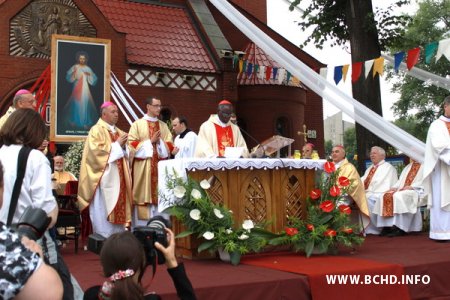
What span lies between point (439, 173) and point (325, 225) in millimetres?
2478

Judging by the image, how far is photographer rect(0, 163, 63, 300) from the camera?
1983 millimetres

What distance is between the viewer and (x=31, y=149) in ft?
12.4

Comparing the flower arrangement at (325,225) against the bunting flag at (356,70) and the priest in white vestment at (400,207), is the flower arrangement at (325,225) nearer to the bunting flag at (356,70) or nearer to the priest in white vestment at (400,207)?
the priest in white vestment at (400,207)

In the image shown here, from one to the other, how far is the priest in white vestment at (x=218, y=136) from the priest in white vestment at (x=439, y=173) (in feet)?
8.64

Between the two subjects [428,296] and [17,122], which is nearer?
[17,122]

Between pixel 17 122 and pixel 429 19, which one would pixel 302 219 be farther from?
pixel 429 19

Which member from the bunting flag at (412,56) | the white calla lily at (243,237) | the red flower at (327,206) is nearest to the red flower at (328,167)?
the red flower at (327,206)

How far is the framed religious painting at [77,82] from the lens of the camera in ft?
43.1

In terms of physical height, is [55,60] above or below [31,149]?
above

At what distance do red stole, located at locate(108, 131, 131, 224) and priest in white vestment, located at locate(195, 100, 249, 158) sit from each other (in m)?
1.11

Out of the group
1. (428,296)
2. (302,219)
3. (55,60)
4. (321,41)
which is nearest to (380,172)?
(302,219)

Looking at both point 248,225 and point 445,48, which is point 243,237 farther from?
point 445,48

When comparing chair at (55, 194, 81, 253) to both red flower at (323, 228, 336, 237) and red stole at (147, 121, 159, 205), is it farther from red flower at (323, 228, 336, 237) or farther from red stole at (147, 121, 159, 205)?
red flower at (323, 228, 336, 237)

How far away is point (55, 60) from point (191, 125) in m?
5.48
